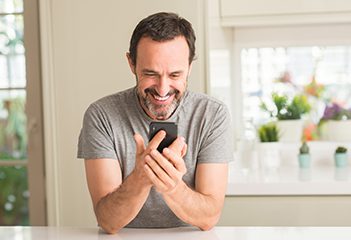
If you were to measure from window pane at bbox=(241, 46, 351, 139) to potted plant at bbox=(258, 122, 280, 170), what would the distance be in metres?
0.25

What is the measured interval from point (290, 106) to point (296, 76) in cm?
18

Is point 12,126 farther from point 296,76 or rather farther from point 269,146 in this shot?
point 296,76

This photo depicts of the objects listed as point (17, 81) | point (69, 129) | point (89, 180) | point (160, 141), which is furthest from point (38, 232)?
point (17, 81)

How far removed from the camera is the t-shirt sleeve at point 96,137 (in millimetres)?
2006

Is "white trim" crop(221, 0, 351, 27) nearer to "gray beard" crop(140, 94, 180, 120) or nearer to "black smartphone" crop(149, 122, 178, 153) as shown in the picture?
"gray beard" crop(140, 94, 180, 120)

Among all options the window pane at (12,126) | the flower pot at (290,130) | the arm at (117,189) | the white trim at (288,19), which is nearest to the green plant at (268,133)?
the flower pot at (290,130)

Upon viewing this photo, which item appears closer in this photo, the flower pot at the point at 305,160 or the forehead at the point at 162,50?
the forehead at the point at 162,50

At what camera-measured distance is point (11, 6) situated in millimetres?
3393

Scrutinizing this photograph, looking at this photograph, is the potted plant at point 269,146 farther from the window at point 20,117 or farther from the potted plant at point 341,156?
the window at point 20,117

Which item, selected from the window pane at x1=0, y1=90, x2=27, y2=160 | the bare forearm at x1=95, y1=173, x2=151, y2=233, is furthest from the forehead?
the window pane at x1=0, y1=90, x2=27, y2=160

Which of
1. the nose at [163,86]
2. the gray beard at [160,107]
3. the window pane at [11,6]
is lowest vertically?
the gray beard at [160,107]

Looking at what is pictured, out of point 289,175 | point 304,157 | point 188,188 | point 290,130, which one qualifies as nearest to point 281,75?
point 290,130

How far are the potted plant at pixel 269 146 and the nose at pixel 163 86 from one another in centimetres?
132

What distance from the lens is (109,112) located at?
2.09m
